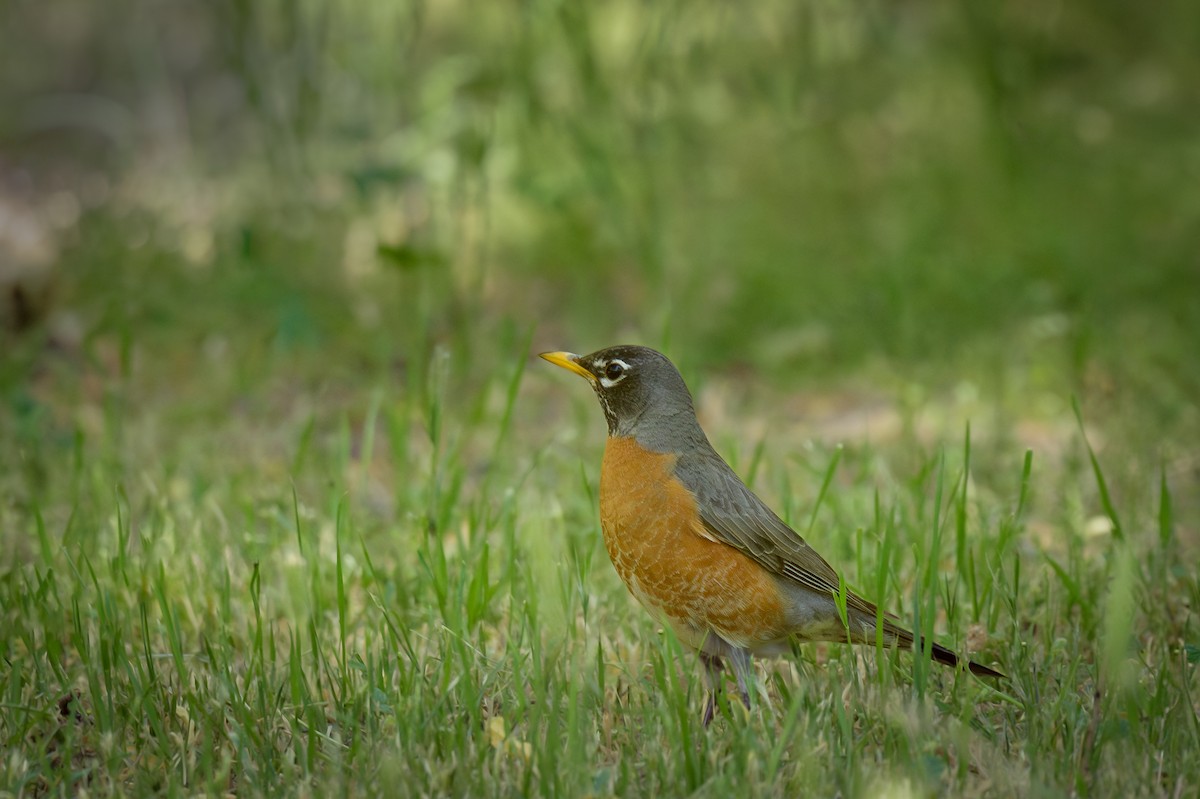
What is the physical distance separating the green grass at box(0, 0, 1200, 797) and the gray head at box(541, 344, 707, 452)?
0.39m

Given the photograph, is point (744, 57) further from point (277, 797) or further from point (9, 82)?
point (9, 82)

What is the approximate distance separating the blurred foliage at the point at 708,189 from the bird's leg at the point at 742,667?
2.43 m

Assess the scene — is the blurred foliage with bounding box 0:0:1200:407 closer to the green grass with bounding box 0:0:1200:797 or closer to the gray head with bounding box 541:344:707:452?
the green grass with bounding box 0:0:1200:797

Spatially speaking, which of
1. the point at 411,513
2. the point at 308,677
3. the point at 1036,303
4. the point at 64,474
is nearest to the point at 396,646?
the point at 308,677

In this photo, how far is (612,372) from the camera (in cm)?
327

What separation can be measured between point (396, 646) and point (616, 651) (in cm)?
60

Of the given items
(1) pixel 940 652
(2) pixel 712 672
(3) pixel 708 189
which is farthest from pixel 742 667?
(3) pixel 708 189

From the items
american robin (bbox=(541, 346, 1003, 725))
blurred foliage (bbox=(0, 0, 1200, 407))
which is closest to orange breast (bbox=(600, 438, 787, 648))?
american robin (bbox=(541, 346, 1003, 725))

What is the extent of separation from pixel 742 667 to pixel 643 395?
0.72 metres

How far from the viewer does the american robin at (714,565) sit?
293cm

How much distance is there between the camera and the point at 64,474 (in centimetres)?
453

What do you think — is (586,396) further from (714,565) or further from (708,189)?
(714,565)

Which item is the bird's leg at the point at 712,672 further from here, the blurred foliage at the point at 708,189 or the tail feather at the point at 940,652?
the blurred foliage at the point at 708,189

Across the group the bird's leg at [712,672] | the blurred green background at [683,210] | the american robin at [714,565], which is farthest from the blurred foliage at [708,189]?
the bird's leg at [712,672]
